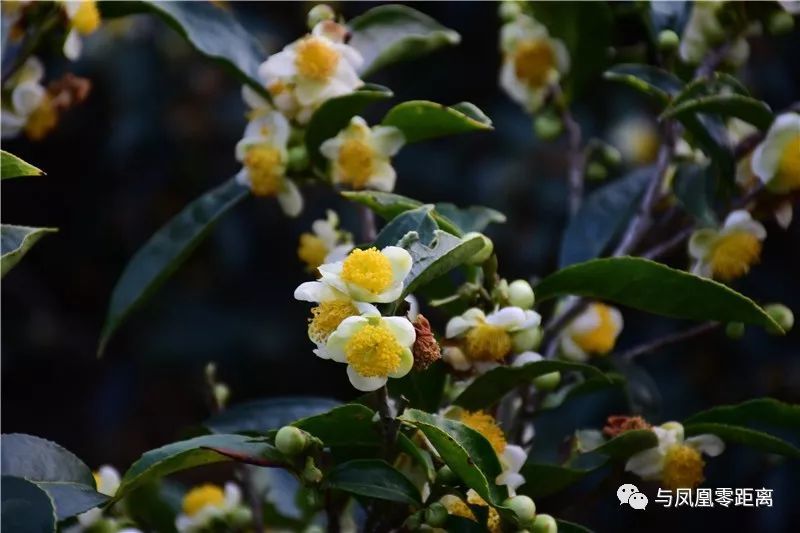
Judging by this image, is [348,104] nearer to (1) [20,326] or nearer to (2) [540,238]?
(2) [540,238]

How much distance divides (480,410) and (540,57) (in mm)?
450

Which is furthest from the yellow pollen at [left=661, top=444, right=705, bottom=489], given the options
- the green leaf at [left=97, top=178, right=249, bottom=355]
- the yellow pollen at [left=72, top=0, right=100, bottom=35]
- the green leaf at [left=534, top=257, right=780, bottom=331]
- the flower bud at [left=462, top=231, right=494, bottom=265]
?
the yellow pollen at [left=72, top=0, right=100, bottom=35]

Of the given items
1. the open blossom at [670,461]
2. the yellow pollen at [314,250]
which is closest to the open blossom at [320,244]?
the yellow pollen at [314,250]

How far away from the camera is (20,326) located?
2805 millimetres

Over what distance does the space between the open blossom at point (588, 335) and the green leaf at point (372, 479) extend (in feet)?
1.06

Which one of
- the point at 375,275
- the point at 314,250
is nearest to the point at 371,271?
the point at 375,275

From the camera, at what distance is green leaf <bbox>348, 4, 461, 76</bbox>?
1130 mm

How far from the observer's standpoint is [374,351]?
0.73m

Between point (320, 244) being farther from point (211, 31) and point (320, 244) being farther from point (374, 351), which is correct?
point (374, 351)

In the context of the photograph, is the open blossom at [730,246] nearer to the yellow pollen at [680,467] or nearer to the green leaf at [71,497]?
the yellow pollen at [680,467]

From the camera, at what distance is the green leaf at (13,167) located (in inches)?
32.0

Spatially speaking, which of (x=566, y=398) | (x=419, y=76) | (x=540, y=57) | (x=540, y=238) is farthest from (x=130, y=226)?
(x=566, y=398)

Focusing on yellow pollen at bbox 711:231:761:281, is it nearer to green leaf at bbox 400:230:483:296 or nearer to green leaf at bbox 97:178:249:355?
green leaf at bbox 400:230:483:296

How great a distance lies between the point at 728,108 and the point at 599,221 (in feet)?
0.71
